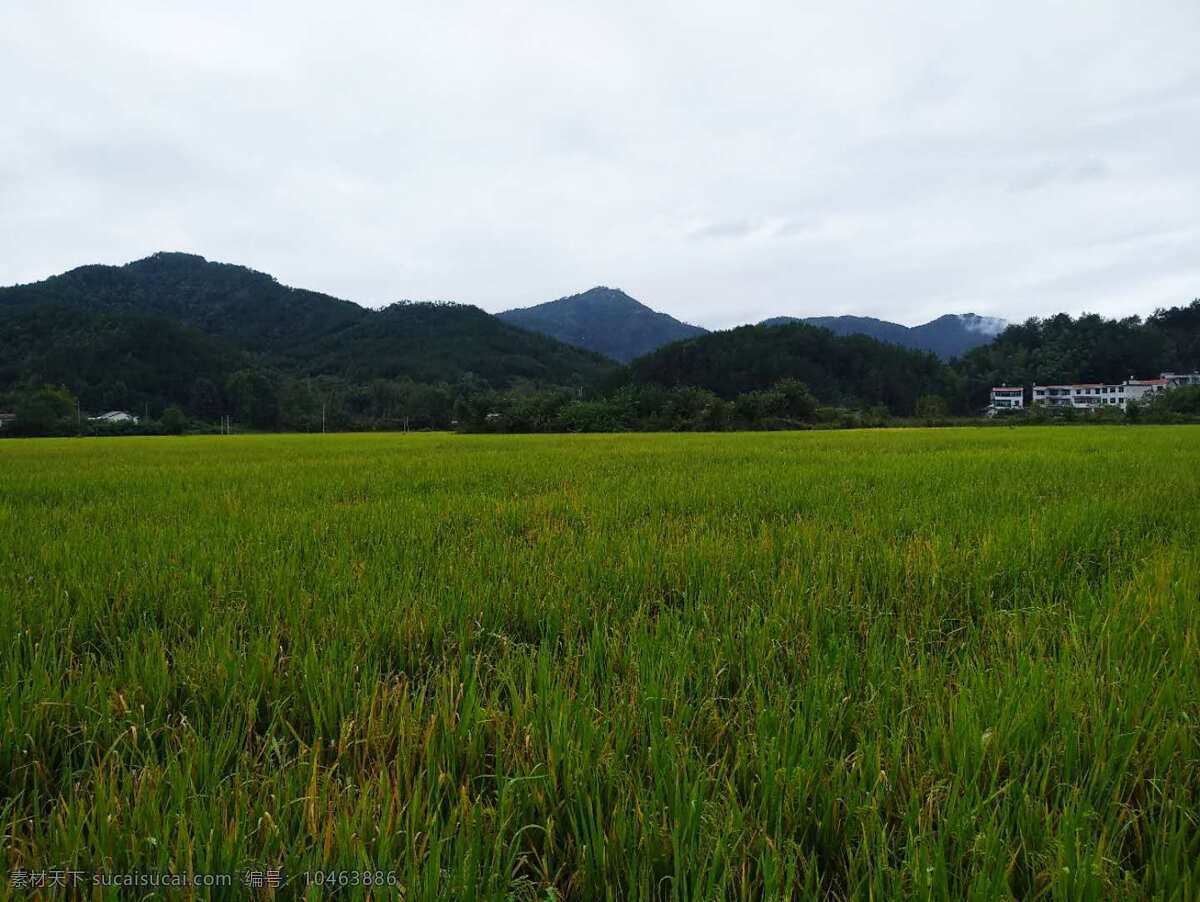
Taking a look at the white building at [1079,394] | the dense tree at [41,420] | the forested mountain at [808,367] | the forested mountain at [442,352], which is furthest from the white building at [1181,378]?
the dense tree at [41,420]

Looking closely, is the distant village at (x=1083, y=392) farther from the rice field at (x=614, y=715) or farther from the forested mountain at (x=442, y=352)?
the rice field at (x=614, y=715)

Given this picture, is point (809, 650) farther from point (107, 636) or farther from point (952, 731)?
point (107, 636)

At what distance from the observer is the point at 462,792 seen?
0.94 meters

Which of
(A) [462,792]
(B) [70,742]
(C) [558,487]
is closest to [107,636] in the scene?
(B) [70,742]

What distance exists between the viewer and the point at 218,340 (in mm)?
99312

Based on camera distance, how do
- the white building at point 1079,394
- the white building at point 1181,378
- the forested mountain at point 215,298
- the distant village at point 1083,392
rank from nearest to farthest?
the distant village at point 1083,392 < the white building at point 1181,378 < the white building at point 1079,394 < the forested mountain at point 215,298

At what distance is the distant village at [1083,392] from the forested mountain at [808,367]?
731cm

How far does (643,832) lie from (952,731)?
69cm

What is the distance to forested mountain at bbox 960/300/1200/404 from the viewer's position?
82.7 metres

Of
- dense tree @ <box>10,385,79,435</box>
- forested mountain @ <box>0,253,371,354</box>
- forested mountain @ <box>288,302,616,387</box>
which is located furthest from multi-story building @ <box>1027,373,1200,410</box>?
forested mountain @ <box>0,253,371,354</box>

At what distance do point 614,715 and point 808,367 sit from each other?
84782mm

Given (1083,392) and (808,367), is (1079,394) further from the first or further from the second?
(808,367)

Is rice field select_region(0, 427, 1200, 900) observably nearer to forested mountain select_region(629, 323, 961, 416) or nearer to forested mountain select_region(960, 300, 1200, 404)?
forested mountain select_region(629, 323, 961, 416)

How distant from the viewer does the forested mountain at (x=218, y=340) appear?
75.3 meters
